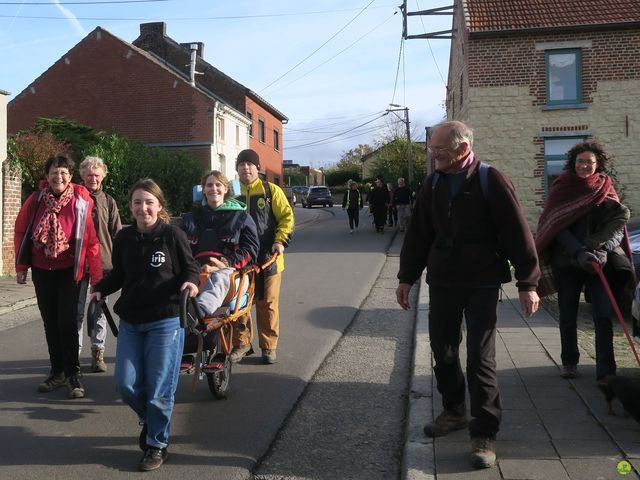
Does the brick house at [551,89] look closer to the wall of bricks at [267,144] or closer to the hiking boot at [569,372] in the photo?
the hiking boot at [569,372]

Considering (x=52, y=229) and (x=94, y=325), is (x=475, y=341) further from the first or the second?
(x=52, y=229)

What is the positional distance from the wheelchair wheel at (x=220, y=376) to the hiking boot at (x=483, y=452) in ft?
6.82

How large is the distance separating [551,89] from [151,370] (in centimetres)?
1817

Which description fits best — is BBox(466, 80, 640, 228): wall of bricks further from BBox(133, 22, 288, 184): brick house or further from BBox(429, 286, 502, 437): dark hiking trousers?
BBox(133, 22, 288, 184): brick house

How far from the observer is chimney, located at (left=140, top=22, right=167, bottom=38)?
42.9 m

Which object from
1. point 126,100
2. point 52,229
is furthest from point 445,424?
point 126,100

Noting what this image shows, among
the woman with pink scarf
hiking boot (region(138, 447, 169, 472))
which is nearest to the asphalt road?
hiking boot (region(138, 447, 169, 472))

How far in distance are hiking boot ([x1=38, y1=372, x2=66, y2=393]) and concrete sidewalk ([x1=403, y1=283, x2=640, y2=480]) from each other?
289cm

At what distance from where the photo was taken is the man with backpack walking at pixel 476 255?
160 inches

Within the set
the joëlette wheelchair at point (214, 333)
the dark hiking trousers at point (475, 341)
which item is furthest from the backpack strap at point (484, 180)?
the joëlette wheelchair at point (214, 333)

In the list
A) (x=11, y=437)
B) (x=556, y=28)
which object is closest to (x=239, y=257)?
(x=11, y=437)

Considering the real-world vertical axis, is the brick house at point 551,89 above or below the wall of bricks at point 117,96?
below

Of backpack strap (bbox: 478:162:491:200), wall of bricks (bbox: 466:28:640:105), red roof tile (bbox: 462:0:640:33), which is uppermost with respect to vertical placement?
red roof tile (bbox: 462:0:640:33)

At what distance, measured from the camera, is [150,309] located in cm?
432
